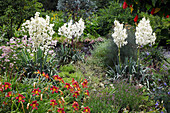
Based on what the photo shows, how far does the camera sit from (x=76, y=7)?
27.0 feet

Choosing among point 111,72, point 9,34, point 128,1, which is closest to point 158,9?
point 128,1

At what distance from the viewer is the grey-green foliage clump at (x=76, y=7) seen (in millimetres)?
8078

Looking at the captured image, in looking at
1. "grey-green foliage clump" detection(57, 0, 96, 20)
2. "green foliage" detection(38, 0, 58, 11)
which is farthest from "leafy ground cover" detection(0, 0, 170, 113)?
"green foliage" detection(38, 0, 58, 11)

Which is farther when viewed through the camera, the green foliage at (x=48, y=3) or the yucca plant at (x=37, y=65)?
the green foliage at (x=48, y=3)

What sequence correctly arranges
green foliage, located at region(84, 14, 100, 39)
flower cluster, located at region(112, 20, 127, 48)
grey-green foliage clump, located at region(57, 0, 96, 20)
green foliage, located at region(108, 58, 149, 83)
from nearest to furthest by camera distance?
flower cluster, located at region(112, 20, 127, 48) < green foliage, located at region(108, 58, 149, 83) < grey-green foliage clump, located at region(57, 0, 96, 20) < green foliage, located at region(84, 14, 100, 39)

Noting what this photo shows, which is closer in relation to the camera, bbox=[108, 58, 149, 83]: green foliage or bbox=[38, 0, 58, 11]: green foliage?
bbox=[108, 58, 149, 83]: green foliage

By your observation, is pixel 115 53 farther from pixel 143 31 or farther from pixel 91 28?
pixel 91 28

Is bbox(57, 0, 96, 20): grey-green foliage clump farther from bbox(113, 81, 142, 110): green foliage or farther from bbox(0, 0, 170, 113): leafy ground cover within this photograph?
bbox(113, 81, 142, 110): green foliage

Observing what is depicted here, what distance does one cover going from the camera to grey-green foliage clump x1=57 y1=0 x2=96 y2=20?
8078 millimetres

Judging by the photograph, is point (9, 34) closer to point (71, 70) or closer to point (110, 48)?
point (71, 70)

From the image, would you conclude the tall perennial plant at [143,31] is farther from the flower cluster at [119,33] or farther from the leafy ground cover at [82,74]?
the flower cluster at [119,33]

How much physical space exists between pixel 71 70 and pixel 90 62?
0.71 m

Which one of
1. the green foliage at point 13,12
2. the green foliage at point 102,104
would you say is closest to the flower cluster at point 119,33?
the green foliage at point 102,104

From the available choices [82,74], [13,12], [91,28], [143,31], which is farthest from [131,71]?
[13,12]
